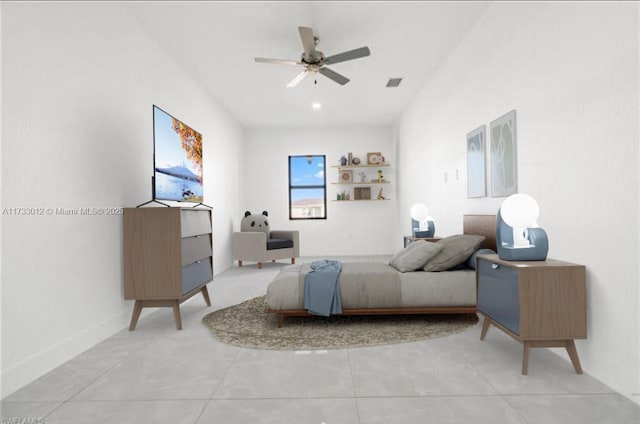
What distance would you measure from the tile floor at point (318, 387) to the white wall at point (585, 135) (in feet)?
1.20

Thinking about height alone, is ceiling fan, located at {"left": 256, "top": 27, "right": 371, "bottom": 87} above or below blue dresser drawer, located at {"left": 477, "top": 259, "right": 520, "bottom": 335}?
above

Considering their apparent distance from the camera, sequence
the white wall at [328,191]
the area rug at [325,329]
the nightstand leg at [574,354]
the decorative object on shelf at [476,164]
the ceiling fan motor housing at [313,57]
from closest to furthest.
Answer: the nightstand leg at [574,354] → the area rug at [325,329] → the decorative object on shelf at [476,164] → the ceiling fan motor housing at [313,57] → the white wall at [328,191]

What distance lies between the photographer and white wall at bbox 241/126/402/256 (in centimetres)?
777

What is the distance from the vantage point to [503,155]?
9.93 feet

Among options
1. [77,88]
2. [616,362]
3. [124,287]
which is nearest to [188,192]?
[124,287]

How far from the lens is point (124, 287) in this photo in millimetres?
2912

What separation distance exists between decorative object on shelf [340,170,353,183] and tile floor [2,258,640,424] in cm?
533

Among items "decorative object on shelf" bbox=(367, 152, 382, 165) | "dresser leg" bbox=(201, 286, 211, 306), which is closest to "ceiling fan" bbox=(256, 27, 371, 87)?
"dresser leg" bbox=(201, 286, 211, 306)

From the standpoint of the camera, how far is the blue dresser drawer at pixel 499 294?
2.05m

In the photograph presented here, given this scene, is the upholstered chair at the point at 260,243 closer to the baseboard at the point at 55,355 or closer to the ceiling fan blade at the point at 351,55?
the baseboard at the point at 55,355

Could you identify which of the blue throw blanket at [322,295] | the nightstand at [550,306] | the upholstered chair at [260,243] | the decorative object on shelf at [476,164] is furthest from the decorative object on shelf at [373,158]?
the nightstand at [550,306]

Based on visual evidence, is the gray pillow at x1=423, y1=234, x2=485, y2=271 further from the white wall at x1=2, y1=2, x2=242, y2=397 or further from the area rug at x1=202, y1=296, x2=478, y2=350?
the white wall at x1=2, y1=2, x2=242, y2=397

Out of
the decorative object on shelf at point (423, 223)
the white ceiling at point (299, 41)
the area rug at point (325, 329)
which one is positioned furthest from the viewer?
the decorative object on shelf at point (423, 223)

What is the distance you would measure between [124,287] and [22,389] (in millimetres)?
1040
